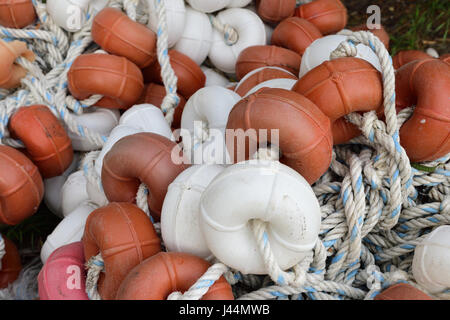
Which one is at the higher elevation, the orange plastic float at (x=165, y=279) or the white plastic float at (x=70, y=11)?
the white plastic float at (x=70, y=11)

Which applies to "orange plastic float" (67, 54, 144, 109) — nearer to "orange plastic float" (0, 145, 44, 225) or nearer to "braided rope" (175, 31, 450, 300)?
"orange plastic float" (0, 145, 44, 225)

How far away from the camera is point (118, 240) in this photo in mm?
982

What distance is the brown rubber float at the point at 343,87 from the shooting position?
1018 millimetres

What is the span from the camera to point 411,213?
1138 millimetres

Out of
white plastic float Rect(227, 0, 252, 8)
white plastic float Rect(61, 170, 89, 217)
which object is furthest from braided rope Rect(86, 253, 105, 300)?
white plastic float Rect(227, 0, 252, 8)

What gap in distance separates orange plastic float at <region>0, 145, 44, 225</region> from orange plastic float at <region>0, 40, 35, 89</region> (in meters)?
0.30

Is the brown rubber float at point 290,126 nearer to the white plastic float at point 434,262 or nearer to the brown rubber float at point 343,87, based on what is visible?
the brown rubber float at point 343,87

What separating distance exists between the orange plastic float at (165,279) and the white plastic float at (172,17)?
91cm

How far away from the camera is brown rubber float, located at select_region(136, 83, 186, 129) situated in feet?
5.21

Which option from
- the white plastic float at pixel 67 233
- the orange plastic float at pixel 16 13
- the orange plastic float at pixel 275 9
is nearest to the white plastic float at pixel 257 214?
the white plastic float at pixel 67 233

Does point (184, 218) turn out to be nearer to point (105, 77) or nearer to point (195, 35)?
point (105, 77)

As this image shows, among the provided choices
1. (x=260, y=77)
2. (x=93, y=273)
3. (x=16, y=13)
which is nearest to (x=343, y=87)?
(x=260, y=77)

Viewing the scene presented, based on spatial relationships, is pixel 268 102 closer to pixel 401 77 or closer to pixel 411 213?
pixel 401 77

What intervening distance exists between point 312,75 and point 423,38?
147cm
